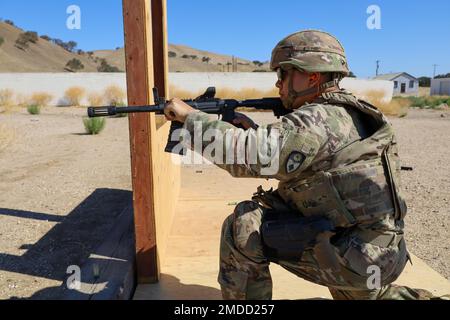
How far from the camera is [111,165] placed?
714 centimetres

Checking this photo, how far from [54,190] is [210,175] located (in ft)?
6.22

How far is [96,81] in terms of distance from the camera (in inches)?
1119

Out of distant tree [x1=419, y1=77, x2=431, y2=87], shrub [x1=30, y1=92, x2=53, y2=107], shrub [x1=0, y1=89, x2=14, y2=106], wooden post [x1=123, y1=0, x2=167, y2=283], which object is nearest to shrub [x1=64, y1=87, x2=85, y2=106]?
shrub [x1=30, y1=92, x2=53, y2=107]

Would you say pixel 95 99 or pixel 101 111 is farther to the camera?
pixel 95 99

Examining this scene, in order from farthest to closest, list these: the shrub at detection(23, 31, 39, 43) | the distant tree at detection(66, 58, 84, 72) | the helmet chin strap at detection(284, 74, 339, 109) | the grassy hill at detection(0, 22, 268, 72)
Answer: the shrub at detection(23, 31, 39, 43) → the distant tree at detection(66, 58, 84, 72) → the grassy hill at detection(0, 22, 268, 72) → the helmet chin strap at detection(284, 74, 339, 109)

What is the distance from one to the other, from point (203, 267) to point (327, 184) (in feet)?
4.33

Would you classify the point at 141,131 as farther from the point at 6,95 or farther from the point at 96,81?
the point at 96,81

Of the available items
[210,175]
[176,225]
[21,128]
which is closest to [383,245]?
[176,225]

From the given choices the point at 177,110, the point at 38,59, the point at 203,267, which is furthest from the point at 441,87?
the point at 177,110

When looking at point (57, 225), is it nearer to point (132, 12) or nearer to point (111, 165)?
point (132, 12)

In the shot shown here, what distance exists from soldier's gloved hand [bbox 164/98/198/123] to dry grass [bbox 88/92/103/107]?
25.6m

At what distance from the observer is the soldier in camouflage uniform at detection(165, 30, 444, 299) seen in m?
1.85

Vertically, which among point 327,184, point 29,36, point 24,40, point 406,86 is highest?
point 29,36

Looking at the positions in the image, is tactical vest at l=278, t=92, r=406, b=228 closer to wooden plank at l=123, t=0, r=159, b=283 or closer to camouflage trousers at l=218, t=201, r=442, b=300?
camouflage trousers at l=218, t=201, r=442, b=300
